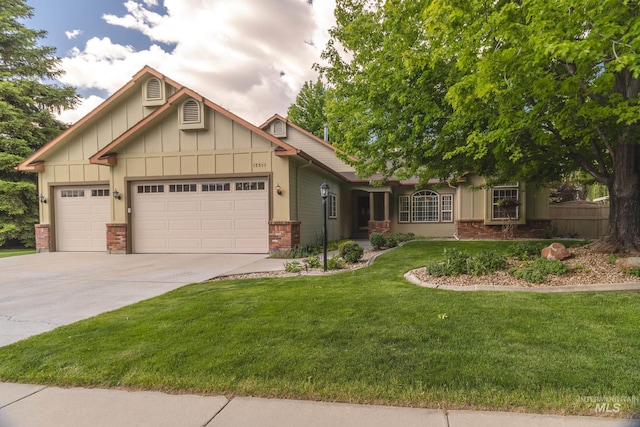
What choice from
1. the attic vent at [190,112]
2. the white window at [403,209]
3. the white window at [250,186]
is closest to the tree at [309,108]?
the white window at [403,209]

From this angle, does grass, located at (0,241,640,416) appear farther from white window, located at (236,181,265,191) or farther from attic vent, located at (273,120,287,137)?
attic vent, located at (273,120,287,137)

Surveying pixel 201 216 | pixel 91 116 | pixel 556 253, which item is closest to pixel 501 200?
pixel 556 253

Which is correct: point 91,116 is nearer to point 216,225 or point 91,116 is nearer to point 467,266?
point 216,225

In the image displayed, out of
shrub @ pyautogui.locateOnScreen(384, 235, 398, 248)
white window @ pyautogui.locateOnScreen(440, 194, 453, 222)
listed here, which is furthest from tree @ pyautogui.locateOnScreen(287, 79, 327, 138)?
shrub @ pyautogui.locateOnScreen(384, 235, 398, 248)

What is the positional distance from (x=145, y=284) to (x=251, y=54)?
11.7m

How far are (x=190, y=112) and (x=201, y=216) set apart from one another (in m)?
3.42

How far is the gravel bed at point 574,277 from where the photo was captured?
5344 millimetres

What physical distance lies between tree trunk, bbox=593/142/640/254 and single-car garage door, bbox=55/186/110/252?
15043 millimetres

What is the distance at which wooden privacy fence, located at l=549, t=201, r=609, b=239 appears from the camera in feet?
45.6

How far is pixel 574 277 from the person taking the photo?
5.57 meters

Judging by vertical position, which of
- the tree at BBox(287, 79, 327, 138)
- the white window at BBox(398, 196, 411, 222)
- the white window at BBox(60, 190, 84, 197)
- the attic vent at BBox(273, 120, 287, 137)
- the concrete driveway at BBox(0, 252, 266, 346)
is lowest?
the concrete driveway at BBox(0, 252, 266, 346)

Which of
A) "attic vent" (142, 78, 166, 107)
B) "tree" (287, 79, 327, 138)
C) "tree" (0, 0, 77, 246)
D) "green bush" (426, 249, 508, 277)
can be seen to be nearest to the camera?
"green bush" (426, 249, 508, 277)

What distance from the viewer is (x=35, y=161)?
1284 cm

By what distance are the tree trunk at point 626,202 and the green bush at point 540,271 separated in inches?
73.8
